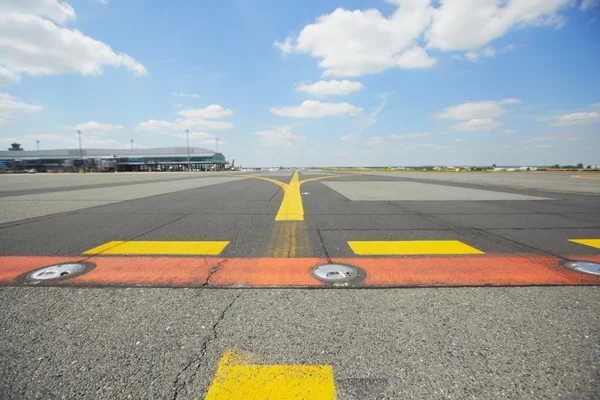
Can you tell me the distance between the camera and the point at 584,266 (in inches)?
115

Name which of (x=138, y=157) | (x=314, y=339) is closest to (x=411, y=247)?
(x=314, y=339)

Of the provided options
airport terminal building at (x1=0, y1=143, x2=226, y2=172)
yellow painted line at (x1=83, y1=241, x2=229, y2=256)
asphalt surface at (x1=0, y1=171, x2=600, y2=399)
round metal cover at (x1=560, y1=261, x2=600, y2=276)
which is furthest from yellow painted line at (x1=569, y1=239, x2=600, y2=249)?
airport terminal building at (x1=0, y1=143, x2=226, y2=172)

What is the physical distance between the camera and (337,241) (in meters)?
3.98

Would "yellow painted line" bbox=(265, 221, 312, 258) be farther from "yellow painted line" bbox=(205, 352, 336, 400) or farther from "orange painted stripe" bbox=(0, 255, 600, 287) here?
"yellow painted line" bbox=(205, 352, 336, 400)

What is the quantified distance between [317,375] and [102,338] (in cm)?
138

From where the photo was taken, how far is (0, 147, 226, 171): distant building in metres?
96.9

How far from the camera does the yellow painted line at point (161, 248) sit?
343 centimetres

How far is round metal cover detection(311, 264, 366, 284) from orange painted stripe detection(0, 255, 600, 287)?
3.4 inches

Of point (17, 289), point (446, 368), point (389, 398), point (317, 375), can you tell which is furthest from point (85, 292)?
point (446, 368)

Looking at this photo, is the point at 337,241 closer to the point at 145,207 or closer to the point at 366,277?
the point at 366,277

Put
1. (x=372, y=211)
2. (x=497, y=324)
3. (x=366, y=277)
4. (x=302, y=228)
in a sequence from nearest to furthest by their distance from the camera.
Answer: (x=497, y=324)
(x=366, y=277)
(x=302, y=228)
(x=372, y=211)

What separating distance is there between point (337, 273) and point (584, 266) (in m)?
2.70

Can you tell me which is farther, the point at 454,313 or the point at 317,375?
the point at 454,313

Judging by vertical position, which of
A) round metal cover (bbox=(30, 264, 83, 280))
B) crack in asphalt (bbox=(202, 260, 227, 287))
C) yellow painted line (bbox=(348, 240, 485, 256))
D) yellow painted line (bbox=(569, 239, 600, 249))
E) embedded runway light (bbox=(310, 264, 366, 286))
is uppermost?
yellow painted line (bbox=(569, 239, 600, 249))
